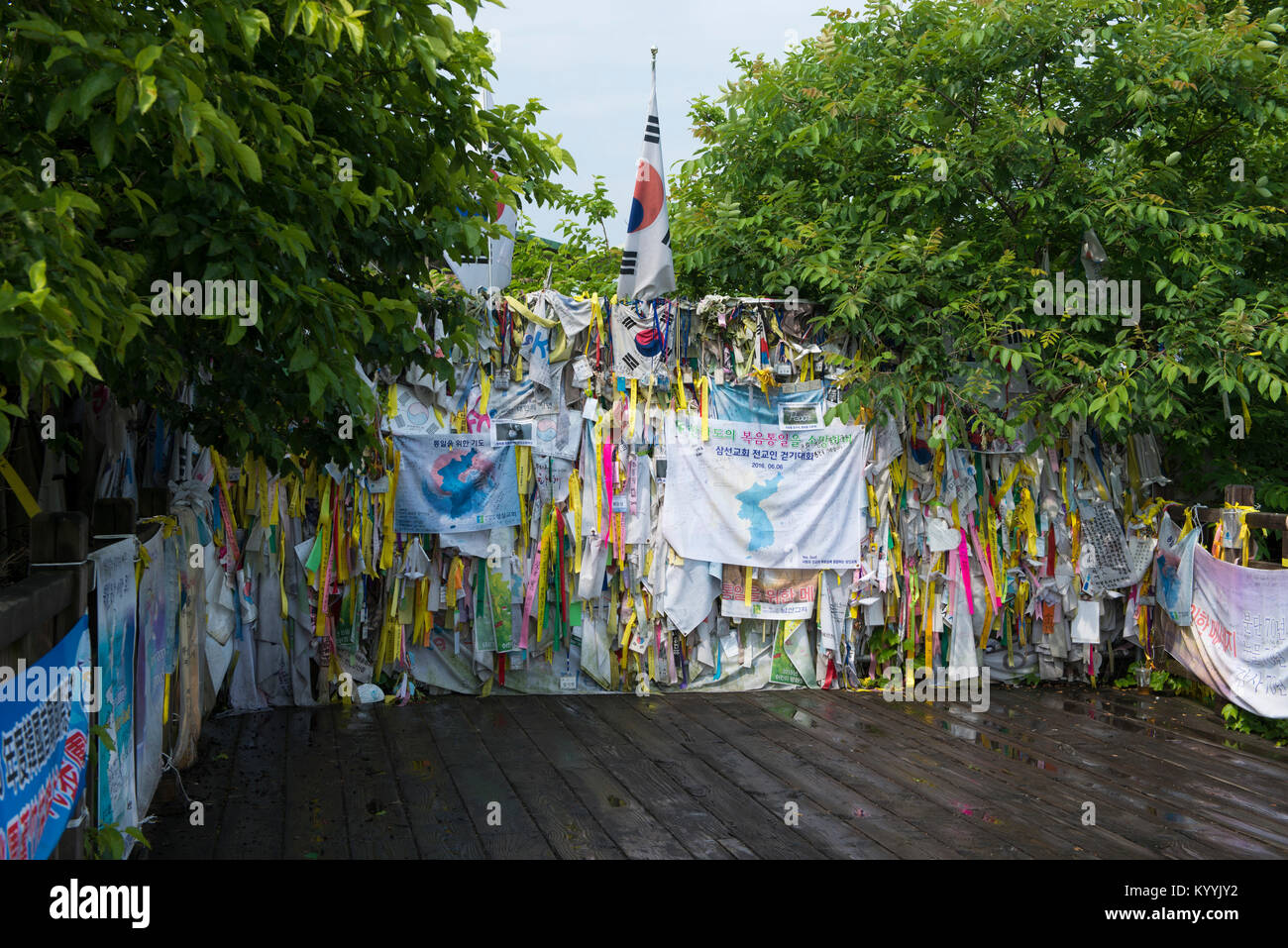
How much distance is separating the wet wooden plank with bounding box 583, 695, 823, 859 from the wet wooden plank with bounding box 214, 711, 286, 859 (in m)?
2.16

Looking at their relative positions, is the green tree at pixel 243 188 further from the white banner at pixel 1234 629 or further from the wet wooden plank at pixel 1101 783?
the white banner at pixel 1234 629

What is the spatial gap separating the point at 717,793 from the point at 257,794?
249 cm

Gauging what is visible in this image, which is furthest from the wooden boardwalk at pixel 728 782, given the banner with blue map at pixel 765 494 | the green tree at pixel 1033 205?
the green tree at pixel 1033 205

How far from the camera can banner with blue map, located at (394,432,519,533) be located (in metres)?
7.90

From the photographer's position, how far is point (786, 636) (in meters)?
8.55

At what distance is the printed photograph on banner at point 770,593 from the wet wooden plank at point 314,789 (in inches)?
122

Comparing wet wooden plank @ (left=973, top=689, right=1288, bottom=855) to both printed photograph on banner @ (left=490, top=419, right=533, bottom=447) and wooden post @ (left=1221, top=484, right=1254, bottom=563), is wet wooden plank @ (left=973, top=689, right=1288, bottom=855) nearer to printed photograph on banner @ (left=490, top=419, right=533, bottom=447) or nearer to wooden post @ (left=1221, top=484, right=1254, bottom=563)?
wooden post @ (left=1221, top=484, right=1254, bottom=563)

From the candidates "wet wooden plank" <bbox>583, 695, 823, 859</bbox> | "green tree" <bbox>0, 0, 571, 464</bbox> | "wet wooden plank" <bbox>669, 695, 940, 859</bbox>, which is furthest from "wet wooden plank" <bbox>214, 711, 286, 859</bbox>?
"wet wooden plank" <bbox>669, 695, 940, 859</bbox>

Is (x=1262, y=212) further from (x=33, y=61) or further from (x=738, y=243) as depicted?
(x=33, y=61)

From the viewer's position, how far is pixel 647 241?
8352 millimetres

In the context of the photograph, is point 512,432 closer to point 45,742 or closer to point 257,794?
point 257,794

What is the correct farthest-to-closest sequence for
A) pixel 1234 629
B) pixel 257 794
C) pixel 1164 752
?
pixel 1234 629, pixel 1164 752, pixel 257 794

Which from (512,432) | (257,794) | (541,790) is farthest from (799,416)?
(257,794)

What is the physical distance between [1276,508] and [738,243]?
4.61 m
